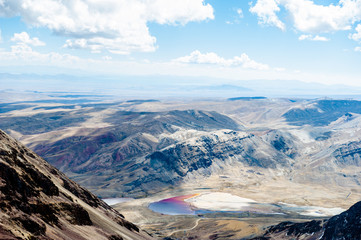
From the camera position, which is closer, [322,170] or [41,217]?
[41,217]

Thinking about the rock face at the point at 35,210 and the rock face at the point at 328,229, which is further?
the rock face at the point at 328,229

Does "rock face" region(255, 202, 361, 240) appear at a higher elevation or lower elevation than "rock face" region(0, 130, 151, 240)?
lower

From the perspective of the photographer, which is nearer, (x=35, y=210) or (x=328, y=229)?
(x=35, y=210)

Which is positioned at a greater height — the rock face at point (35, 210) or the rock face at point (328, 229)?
the rock face at point (35, 210)

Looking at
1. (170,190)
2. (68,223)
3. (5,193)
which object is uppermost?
(5,193)

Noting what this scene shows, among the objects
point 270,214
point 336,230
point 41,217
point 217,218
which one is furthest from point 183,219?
point 41,217

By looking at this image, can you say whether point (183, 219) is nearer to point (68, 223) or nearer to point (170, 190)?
point (170, 190)

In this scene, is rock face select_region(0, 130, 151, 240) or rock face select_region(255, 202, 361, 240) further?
rock face select_region(255, 202, 361, 240)

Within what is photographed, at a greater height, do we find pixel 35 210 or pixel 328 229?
pixel 35 210
